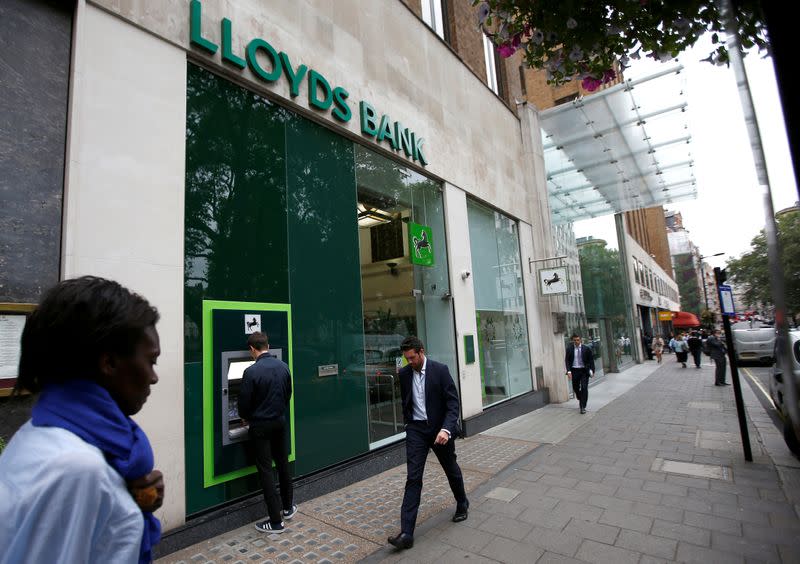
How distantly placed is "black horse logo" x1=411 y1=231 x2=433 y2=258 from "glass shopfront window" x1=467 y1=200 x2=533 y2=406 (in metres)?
1.78

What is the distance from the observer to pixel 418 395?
463 cm

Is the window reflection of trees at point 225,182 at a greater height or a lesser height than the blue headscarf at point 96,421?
greater

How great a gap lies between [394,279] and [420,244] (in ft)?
3.13

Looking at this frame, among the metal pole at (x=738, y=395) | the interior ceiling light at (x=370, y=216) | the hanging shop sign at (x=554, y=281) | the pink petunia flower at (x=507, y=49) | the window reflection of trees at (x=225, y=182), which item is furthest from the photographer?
the hanging shop sign at (x=554, y=281)

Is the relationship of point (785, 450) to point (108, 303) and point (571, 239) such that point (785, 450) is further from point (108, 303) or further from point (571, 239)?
point (571, 239)

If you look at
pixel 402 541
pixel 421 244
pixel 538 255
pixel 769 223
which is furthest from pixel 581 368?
pixel 769 223

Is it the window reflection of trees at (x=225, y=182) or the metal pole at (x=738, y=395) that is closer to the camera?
the window reflection of trees at (x=225, y=182)

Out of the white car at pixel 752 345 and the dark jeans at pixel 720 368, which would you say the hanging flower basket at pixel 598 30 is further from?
the white car at pixel 752 345

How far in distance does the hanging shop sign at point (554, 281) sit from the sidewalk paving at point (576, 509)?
446 centimetres

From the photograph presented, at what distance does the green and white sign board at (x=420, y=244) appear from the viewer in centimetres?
822

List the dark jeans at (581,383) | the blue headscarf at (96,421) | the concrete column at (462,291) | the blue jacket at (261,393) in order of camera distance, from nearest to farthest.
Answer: the blue headscarf at (96,421)
the blue jacket at (261,393)
the concrete column at (462,291)
the dark jeans at (581,383)

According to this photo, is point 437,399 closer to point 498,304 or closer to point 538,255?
point 498,304

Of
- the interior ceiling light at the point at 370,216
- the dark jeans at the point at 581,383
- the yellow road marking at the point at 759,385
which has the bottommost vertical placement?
the yellow road marking at the point at 759,385

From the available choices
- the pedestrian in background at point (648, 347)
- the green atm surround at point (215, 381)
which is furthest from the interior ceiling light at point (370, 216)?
the pedestrian in background at point (648, 347)
